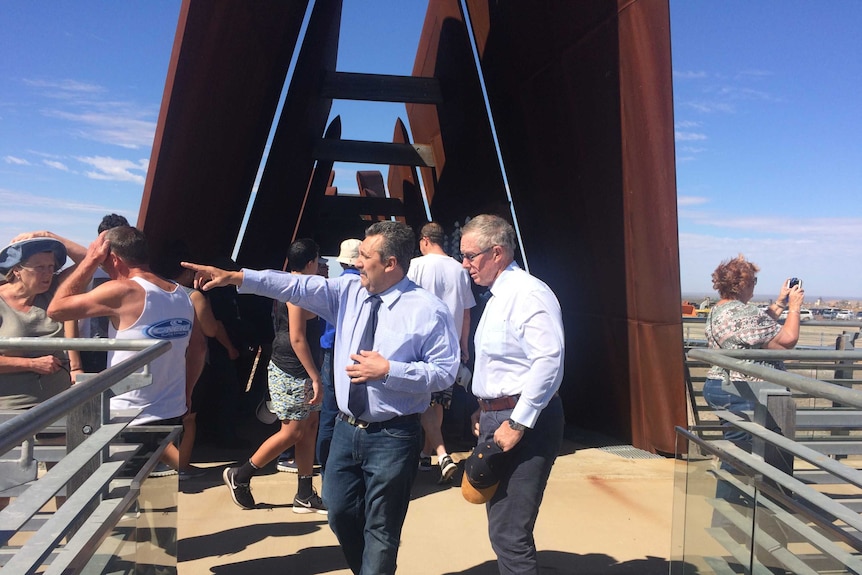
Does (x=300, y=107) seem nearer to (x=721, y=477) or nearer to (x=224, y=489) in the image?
(x=224, y=489)

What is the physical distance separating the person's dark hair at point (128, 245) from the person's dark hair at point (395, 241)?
1243 millimetres

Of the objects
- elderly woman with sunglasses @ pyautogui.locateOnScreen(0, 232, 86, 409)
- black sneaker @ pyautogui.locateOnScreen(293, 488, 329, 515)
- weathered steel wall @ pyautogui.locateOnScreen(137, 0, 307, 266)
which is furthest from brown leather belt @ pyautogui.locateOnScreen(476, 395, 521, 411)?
weathered steel wall @ pyautogui.locateOnScreen(137, 0, 307, 266)

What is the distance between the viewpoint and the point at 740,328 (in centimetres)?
404

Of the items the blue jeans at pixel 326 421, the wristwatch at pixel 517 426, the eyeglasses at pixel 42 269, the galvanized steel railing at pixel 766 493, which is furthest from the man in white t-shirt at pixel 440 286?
the eyeglasses at pixel 42 269

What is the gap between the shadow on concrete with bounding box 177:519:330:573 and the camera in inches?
156

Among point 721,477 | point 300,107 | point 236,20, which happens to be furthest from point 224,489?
point 300,107

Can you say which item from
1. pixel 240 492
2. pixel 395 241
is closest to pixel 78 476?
pixel 395 241

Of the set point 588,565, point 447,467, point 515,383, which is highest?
point 515,383

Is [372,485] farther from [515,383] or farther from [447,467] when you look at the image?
[447,467]

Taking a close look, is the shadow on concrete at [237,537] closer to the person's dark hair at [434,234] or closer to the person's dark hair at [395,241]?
the person's dark hair at [395,241]

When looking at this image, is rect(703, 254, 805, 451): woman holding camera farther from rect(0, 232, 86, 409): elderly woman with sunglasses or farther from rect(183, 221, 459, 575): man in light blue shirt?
rect(0, 232, 86, 409): elderly woman with sunglasses

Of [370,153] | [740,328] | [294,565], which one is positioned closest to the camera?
[294,565]

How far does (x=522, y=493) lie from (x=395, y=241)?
1242 mm

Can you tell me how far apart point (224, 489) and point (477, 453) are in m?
3.00
